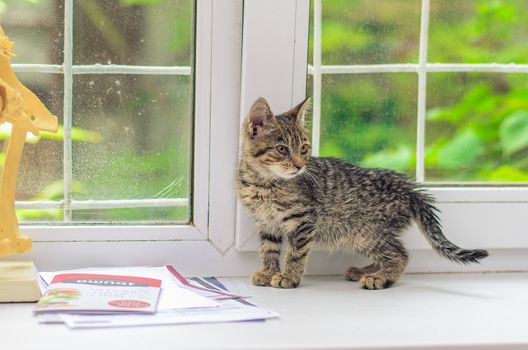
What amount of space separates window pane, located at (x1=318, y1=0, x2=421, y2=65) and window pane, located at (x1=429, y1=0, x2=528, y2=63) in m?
0.06

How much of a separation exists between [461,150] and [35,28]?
42.3 inches

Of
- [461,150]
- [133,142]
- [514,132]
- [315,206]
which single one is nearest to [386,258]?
[315,206]

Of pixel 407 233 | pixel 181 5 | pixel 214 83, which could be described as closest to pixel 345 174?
pixel 407 233

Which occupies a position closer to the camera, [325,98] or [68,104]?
[68,104]

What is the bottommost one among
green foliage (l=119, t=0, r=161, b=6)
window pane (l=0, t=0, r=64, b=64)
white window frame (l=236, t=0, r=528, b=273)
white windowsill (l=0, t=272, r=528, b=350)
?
white windowsill (l=0, t=272, r=528, b=350)

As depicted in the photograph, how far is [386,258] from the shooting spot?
1.93 meters

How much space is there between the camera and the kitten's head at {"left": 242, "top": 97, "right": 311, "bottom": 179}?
74.4 inches

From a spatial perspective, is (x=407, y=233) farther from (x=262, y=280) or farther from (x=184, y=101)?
(x=184, y=101)

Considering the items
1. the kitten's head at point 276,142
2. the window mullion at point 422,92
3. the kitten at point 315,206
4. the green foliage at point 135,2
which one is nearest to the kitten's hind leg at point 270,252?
the kitten at point 315,206

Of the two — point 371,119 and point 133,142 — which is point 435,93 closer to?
point 371,119

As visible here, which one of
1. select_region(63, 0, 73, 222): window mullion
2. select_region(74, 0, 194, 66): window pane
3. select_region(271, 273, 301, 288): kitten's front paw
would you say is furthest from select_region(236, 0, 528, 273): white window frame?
select_region(63, 0, 73, 222): window mullion

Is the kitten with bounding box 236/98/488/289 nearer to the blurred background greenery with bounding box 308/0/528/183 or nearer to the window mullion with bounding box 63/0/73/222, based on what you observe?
the blurred background greenery with bounding box 308/0/528/183

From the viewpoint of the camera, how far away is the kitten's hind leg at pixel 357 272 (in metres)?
1.97

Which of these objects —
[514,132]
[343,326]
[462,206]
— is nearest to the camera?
[343,326]
